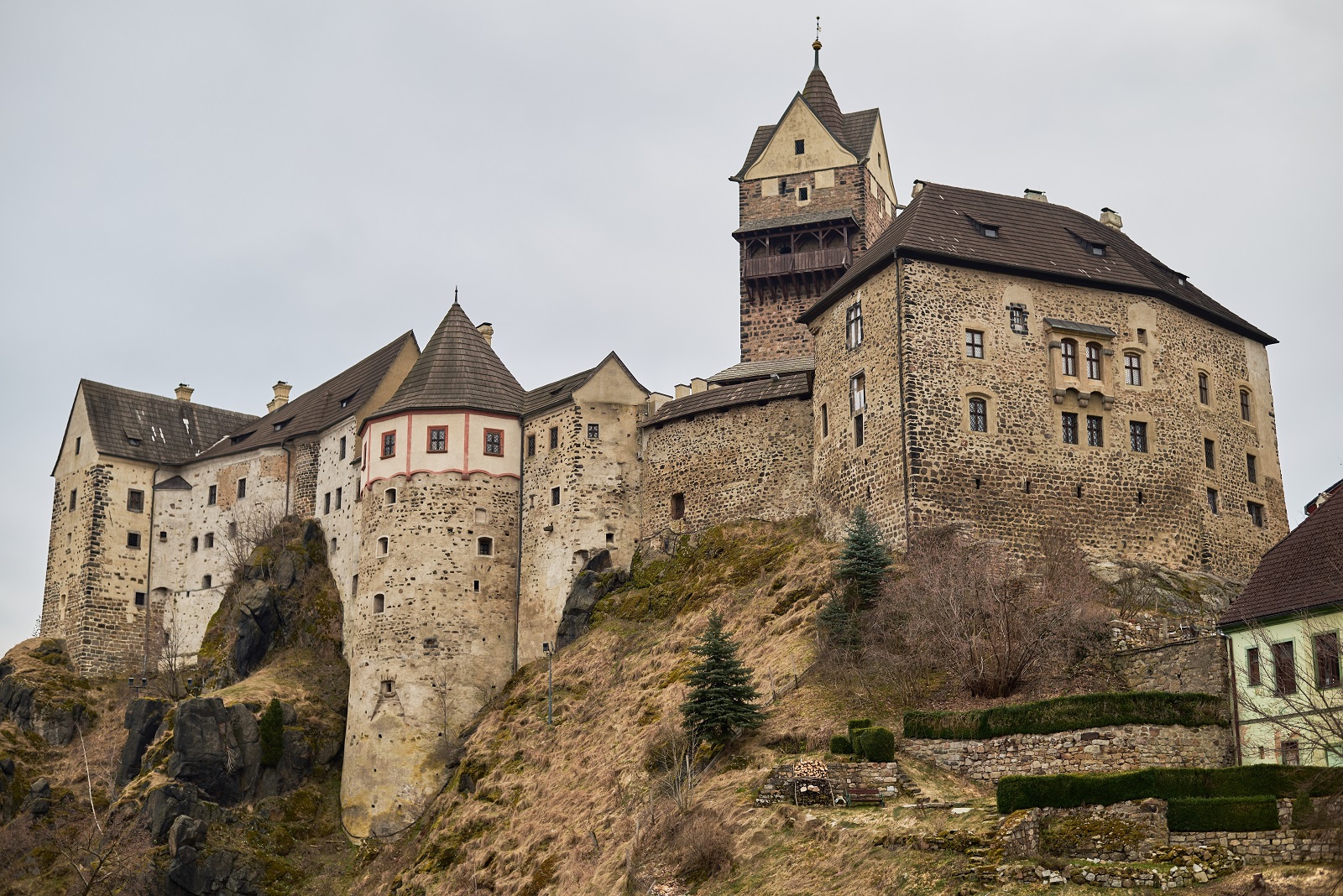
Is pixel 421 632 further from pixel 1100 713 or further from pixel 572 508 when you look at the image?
pixel 1100 713

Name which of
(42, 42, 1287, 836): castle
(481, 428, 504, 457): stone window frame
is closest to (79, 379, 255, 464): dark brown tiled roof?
(42, 42, 1287, 836): castle

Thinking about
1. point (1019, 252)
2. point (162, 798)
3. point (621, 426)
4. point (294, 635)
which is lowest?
point (162, 798)

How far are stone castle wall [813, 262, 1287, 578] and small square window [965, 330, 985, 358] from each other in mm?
151

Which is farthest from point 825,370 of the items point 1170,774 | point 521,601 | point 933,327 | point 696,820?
point 1170,774

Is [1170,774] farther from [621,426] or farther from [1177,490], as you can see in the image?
[621,426]

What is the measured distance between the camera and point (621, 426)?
60.0m

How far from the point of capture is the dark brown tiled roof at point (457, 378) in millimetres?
61312

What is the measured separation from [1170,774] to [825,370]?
24.6m

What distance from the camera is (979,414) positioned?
1917 inches

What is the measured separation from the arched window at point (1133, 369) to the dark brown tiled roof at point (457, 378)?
2280 cm

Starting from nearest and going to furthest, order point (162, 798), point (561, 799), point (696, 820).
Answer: point (696, 820), point (561, 799), point (162, 798)

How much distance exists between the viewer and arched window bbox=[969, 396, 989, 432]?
48469mm

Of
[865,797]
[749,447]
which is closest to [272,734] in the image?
[749,447]

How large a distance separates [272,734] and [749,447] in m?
20.0
